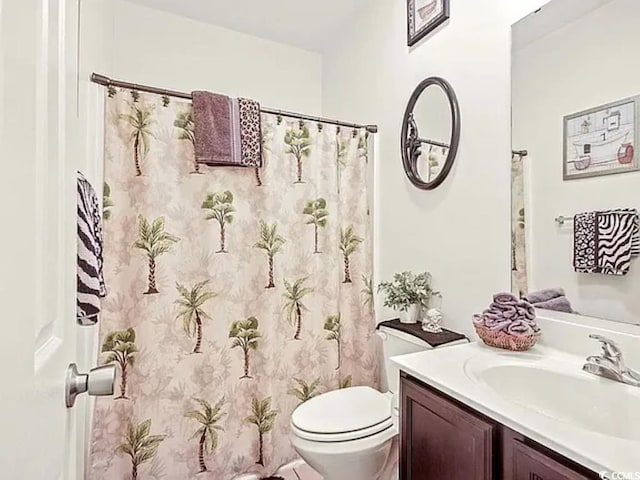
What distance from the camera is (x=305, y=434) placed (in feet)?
4.65

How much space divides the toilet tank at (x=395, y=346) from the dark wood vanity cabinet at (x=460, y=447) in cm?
44

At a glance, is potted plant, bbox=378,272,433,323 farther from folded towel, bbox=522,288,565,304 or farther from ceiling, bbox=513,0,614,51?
ceiling, bbox=513,0,614,51

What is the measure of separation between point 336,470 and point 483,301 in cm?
87

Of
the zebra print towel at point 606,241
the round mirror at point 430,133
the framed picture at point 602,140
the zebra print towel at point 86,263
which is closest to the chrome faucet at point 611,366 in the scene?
the zebra print towel at point 606,241

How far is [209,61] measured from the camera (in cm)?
250

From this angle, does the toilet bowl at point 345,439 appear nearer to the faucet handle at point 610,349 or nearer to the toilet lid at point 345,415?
the toilet lid at point 345,415

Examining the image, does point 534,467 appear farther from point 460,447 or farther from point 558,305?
point 558,305

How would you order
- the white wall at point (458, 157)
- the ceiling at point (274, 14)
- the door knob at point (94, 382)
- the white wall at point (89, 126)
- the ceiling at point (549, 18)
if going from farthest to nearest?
the ceiling at point (274, 14) → the white wall at point (458, 157) → the white wall at point (89, 126) → the ceiling at point (549, 18) → the door knob at point (94, 382)

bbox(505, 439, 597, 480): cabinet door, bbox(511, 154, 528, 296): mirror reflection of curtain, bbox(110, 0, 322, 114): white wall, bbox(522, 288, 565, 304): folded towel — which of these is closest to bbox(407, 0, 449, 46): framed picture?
bbox(511, 154, 528, 296): mirror reflection of curtain

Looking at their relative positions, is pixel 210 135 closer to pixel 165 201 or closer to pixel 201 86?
pixel 165 201

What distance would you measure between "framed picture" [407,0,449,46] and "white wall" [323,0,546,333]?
5cm

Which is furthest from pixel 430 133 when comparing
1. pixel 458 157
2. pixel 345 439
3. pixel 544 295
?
pixel 345 439

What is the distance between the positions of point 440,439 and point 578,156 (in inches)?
38.2

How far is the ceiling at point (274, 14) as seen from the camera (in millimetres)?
2260
